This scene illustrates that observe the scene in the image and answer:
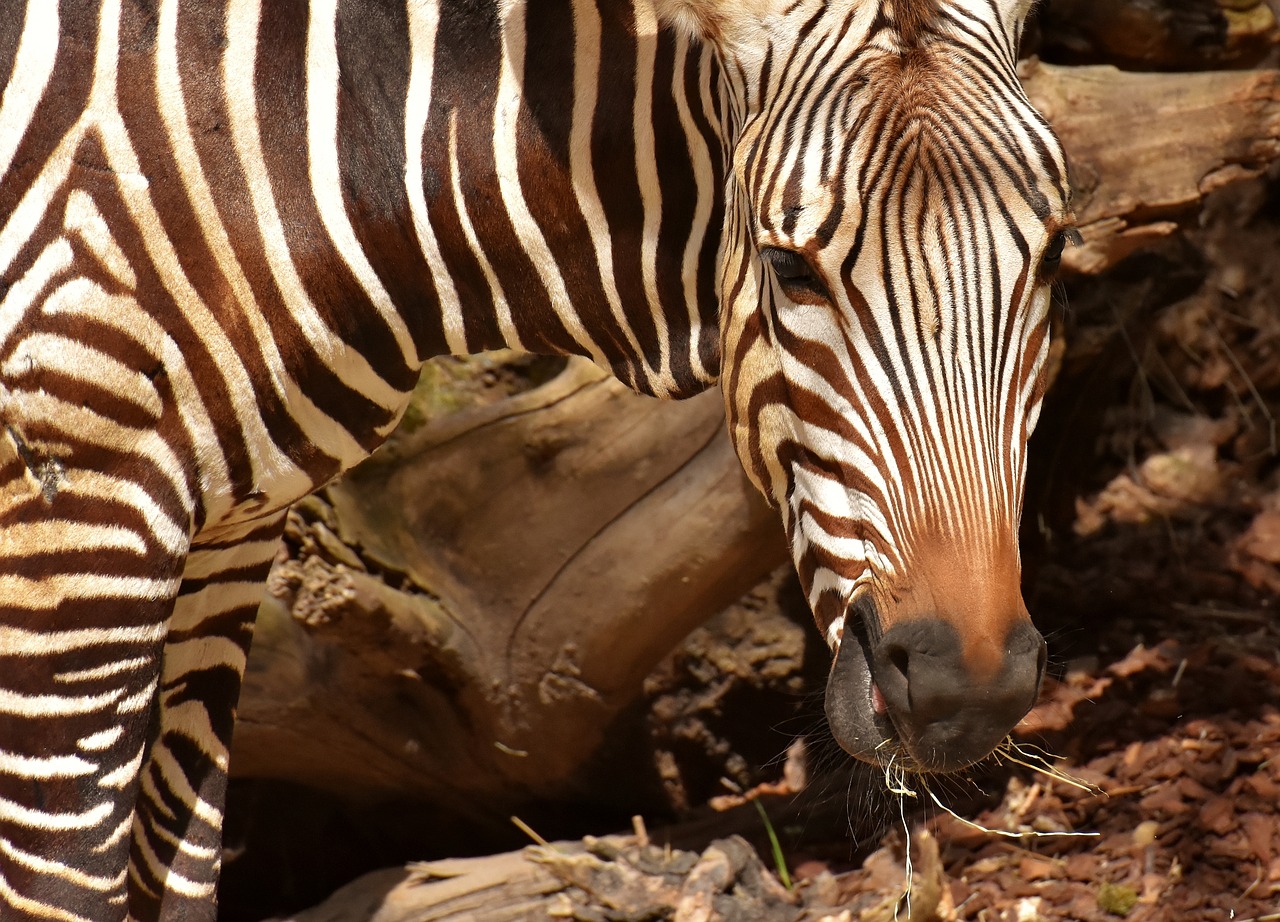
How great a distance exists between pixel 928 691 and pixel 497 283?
111 cm

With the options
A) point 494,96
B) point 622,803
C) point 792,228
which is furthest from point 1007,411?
point 622,803

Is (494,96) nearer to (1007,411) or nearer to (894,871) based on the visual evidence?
(1007,411)

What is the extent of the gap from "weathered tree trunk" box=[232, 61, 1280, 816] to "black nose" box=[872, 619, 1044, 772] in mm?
1697

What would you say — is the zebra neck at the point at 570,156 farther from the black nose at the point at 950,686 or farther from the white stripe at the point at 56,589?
the white stripe at the point at 56,589

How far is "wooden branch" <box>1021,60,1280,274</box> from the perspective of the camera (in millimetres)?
3432

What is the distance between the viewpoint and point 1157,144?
3.45 meters

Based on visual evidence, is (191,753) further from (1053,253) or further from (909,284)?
(1053,253)

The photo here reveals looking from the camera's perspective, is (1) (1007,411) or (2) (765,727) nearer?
(1) (1007,411)

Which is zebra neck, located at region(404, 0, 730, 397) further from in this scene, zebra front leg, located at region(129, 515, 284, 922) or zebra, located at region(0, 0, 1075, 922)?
zebra front leg, located at region(129, 515, 284, 922)

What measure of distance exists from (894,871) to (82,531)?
249cm

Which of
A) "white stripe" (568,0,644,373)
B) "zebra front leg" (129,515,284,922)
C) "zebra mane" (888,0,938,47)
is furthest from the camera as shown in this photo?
"zebra front leg" (129,515,284,922)

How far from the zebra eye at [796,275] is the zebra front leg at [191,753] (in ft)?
4.32

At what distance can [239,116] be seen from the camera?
2.18m

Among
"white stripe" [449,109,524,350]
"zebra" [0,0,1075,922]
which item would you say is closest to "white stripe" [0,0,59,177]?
"zebra" [0,0,1075,922]
